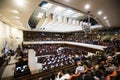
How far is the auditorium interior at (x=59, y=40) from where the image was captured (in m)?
4.85

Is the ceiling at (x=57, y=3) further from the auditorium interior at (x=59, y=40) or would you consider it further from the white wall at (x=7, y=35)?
the white wall at (x=7, y=35)

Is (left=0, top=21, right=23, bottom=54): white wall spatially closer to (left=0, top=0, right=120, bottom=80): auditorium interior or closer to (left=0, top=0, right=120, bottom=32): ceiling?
(left=0, top=0, right=120, bottom=80): auditorium interior

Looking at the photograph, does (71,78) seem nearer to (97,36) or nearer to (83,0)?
(83,0)

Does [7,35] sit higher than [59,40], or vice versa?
[7,35]

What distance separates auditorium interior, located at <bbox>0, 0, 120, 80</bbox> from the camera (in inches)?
191

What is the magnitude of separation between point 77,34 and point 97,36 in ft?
20.7

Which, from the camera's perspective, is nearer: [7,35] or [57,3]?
[57,3]

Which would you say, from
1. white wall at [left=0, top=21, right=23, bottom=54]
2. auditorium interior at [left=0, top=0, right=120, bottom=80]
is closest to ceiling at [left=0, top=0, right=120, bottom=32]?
auditorium interior at [left=0, top=0, right=120, bottom=80]

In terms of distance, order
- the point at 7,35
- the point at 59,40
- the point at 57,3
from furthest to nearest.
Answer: the point at 59,40
the point at 7,35
the point at 57,3

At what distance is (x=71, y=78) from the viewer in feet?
13.8

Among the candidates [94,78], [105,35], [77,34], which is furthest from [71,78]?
[77,34]

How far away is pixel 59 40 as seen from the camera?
24.8 meters

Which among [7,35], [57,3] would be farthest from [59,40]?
[57,3]

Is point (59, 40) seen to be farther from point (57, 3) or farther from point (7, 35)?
point (57, 3)
